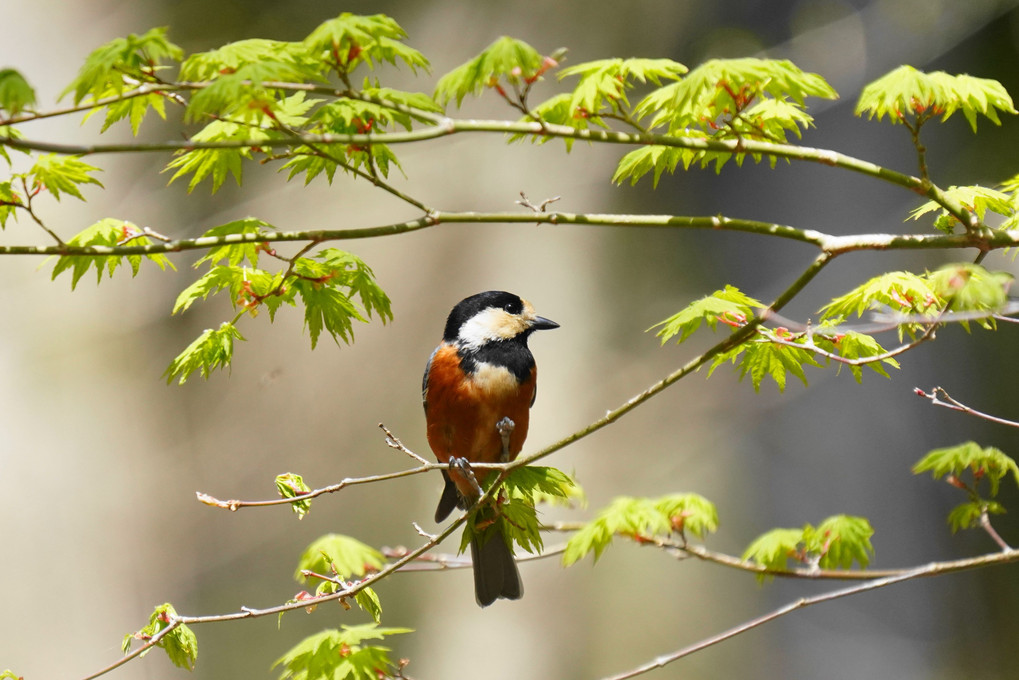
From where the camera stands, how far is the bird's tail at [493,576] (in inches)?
110

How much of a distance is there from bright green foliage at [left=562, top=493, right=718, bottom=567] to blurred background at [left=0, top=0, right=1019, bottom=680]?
1644 millimetres

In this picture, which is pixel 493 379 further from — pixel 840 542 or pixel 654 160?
pixel 840 542

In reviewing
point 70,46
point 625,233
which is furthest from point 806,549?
point 70,46

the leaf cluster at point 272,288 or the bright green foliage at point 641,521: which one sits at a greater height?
the leaf cluster at point 272,288

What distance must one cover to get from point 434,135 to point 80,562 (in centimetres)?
399

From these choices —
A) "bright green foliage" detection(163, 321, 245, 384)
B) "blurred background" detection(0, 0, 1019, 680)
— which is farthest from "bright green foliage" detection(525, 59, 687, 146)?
"blurred background" detection(0, 0, 1019, 680)

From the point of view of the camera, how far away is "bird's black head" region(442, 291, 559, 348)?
2.71 m

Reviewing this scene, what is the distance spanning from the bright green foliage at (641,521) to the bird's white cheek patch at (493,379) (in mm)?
488

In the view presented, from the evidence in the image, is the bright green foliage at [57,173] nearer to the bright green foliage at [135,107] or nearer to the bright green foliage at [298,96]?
the bright green foliage at [135,107]

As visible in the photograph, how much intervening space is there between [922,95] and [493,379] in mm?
1419

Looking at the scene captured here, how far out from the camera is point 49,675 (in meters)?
4.28

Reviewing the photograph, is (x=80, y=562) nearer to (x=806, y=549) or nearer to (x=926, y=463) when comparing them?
(x=806, y=549)

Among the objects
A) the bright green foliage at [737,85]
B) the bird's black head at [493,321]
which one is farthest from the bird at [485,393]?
the bright green foliage at [737,85]

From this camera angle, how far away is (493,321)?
8.94 ft
